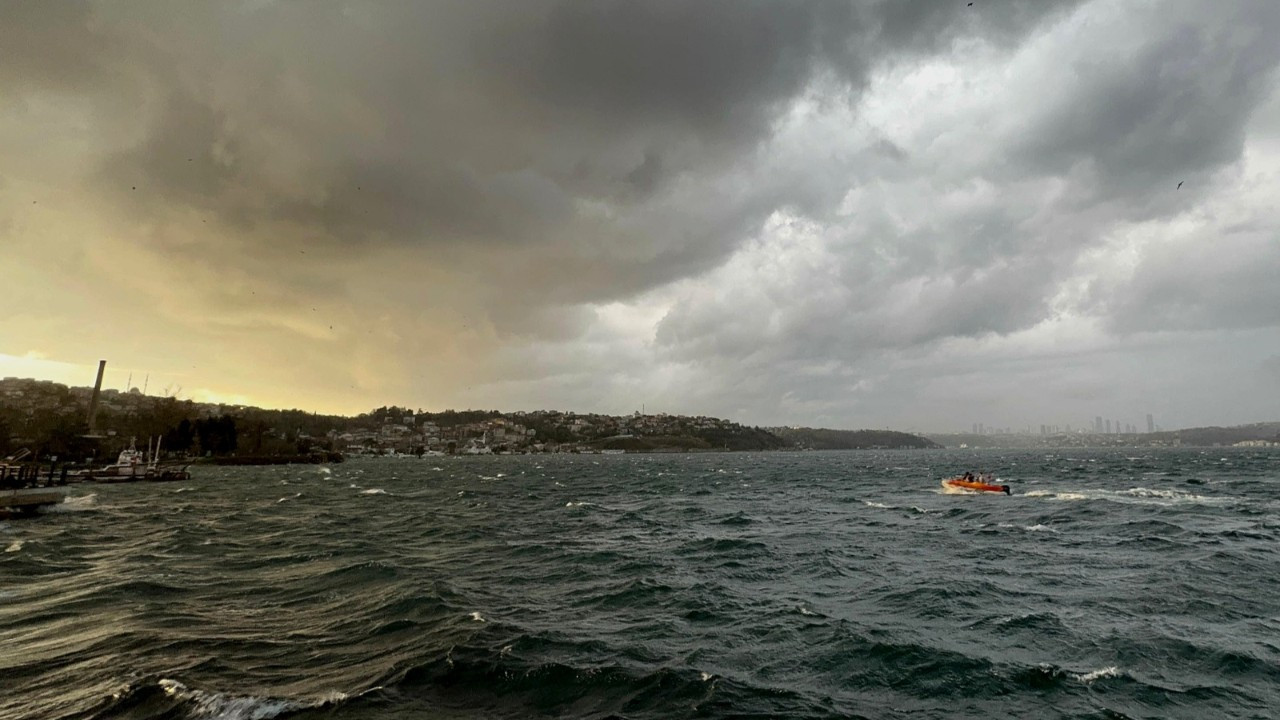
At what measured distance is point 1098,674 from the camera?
16.0 m

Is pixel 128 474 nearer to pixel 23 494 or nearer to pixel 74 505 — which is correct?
pixel 74 505

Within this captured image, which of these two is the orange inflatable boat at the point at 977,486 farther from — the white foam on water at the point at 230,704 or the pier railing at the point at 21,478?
the pier railing at the point at 21,478

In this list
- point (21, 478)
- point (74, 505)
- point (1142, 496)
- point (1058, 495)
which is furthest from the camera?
point (1058, 495)

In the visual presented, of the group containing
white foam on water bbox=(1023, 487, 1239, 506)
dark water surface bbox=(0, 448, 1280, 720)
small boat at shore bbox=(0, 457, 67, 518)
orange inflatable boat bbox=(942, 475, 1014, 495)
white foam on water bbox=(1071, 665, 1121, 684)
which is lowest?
white foam on water bbox=(1071, 665, 1121, 684)

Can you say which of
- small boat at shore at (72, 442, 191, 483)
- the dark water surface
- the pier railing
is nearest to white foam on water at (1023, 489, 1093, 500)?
the dark water surface

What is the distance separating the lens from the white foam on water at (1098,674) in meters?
15.6

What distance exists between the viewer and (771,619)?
20.8 metres

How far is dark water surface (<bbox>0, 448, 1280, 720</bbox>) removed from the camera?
46.2 ft

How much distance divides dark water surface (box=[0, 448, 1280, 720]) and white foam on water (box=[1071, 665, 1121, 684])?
0.07 metres

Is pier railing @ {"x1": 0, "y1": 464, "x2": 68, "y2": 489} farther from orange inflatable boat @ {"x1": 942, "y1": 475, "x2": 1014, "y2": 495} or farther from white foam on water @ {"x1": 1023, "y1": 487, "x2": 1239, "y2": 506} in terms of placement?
white foam on water @ {"x1": 1023, "y1": 487, "x2": 1239, "y2": 506}

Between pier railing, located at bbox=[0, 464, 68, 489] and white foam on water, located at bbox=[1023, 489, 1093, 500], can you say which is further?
white foam on water, located at bbox=[1023, 489, 1093, 500]

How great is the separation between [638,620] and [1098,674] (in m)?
12.3

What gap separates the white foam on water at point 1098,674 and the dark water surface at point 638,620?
71mm

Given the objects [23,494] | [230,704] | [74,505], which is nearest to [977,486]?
[230,704]
